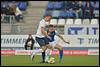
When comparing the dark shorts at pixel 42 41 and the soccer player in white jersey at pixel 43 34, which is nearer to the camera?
the soccer player in white jersey at pixel 43 34

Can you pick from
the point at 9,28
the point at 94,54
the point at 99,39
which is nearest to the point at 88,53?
the point at 94,54

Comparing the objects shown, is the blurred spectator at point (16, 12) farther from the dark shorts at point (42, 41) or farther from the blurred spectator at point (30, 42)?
the dark shorts at point (42, 41)

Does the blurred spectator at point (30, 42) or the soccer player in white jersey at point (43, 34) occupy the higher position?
the soccer player in white jersey at point (43, 34)

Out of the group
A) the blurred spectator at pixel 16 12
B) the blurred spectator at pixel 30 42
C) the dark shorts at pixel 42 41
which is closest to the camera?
the dark shorts at pixel 42 41

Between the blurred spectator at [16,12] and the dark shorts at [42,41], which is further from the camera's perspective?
the blurred spectator at [16,12]

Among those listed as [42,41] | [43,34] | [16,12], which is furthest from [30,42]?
[43,34]

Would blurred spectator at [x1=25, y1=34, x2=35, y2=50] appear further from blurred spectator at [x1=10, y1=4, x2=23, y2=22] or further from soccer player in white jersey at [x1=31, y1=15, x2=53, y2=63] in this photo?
soccer player in white jersey at [x1=31, y1=15, x2=53, y2=63]

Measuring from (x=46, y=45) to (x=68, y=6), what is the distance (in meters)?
13.1

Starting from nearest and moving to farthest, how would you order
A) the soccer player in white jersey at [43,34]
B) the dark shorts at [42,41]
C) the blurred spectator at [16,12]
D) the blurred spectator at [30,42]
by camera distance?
1. the soccer player in white jersey at [43,34]
2. the dark shorts at [42,41]
3. the blurred spectator at [30,42]
4. the blurred spectator at [16,12]

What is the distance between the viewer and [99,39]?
931 inches

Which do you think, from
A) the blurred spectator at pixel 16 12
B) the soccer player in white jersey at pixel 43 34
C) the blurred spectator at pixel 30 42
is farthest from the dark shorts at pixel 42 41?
the blurred spectator at pixel 16 12

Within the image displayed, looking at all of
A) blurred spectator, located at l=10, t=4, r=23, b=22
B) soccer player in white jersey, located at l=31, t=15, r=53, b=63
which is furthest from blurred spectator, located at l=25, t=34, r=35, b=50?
soccer player in white jersey, located at l=31, t=15, r=53, b=63

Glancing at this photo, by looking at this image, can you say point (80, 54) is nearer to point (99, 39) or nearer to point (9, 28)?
point (99, 39)

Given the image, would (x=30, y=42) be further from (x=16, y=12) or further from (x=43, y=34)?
(x=43, y=34)
